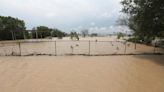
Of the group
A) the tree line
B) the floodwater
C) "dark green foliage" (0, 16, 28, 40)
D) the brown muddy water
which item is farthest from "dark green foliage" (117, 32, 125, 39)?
the brown muddy water

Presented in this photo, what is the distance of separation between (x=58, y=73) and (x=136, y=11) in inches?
360

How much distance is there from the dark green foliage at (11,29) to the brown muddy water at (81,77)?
28607 mm

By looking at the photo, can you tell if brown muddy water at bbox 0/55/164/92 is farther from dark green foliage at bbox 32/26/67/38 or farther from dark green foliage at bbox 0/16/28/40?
dark green foliage at bbox 32/26/67/38

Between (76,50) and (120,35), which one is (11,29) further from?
(76,50)

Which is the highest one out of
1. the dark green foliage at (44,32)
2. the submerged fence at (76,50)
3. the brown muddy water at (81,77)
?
the dark green foliage at (44,32)

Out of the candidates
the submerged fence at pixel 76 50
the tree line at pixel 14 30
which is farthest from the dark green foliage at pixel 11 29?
the submerged fence at pixel 76 50

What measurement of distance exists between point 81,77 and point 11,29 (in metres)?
34.2

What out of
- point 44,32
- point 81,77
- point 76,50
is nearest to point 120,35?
point 44,32

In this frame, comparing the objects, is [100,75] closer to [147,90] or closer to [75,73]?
[75,73]

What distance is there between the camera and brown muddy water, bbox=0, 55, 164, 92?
8.43 m

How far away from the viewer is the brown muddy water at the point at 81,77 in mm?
8430

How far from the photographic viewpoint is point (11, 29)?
135 ft

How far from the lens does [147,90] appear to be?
822 centimetres

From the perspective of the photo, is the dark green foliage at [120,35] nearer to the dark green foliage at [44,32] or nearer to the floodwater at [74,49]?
the dark green foliage at [44,32]
